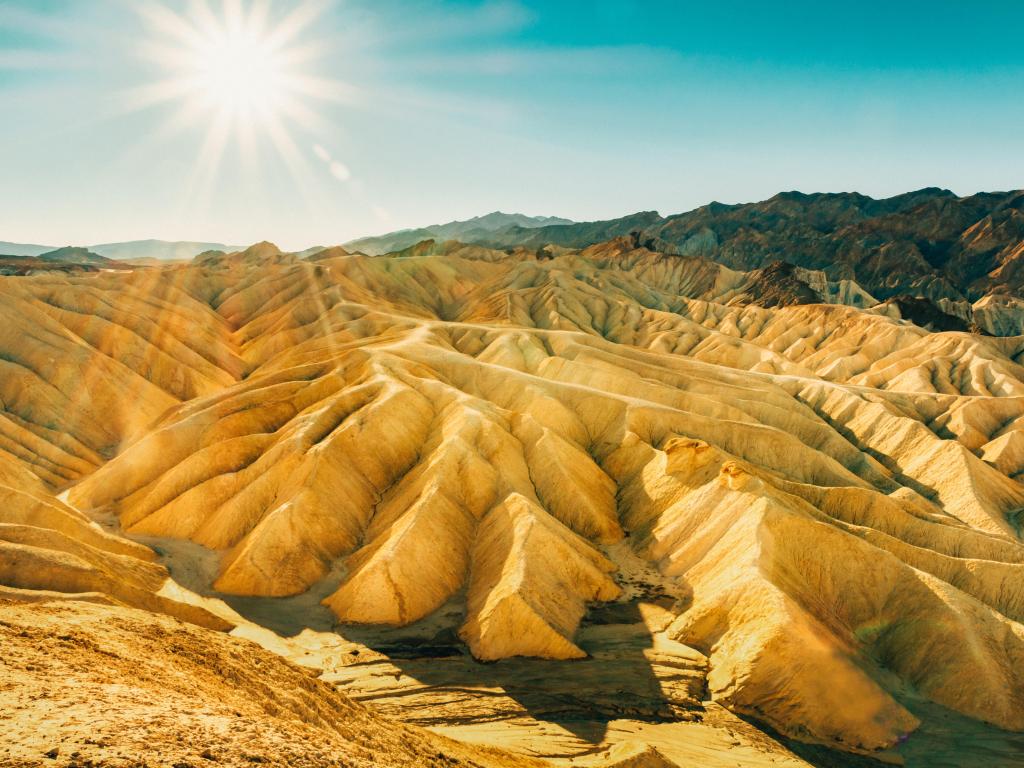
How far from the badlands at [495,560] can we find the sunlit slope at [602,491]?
0.21 metres

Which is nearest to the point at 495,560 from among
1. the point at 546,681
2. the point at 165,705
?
the point at 546,681

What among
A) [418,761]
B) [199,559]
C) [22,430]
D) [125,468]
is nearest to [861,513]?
[418,761]

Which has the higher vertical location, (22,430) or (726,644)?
(22,430)

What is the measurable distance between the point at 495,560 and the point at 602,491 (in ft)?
45.0

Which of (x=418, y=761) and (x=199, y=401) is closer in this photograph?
(x=418, y=761)

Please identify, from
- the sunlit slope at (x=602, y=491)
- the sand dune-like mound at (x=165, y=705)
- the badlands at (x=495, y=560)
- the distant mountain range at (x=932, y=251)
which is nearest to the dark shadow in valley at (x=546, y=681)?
the badlands at (x=495, y=560)

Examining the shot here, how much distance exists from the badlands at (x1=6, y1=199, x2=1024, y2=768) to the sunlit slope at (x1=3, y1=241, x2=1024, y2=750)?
21cm

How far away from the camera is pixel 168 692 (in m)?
12.0

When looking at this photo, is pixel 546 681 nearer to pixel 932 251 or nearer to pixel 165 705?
pixel 165 705

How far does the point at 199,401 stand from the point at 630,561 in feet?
151

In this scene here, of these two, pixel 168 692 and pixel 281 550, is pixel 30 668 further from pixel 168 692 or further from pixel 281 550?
pixel 281 550

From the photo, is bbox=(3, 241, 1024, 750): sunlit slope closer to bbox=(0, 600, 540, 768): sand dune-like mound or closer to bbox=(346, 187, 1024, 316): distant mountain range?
bbox=(0, 600, 540, 768): sand dune-like mound

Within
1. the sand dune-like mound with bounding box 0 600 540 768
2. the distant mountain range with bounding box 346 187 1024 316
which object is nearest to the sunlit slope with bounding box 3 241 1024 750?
the sand dune-like mound with bounding box 0 600 540 768

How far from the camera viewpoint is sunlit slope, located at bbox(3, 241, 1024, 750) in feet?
92.2
